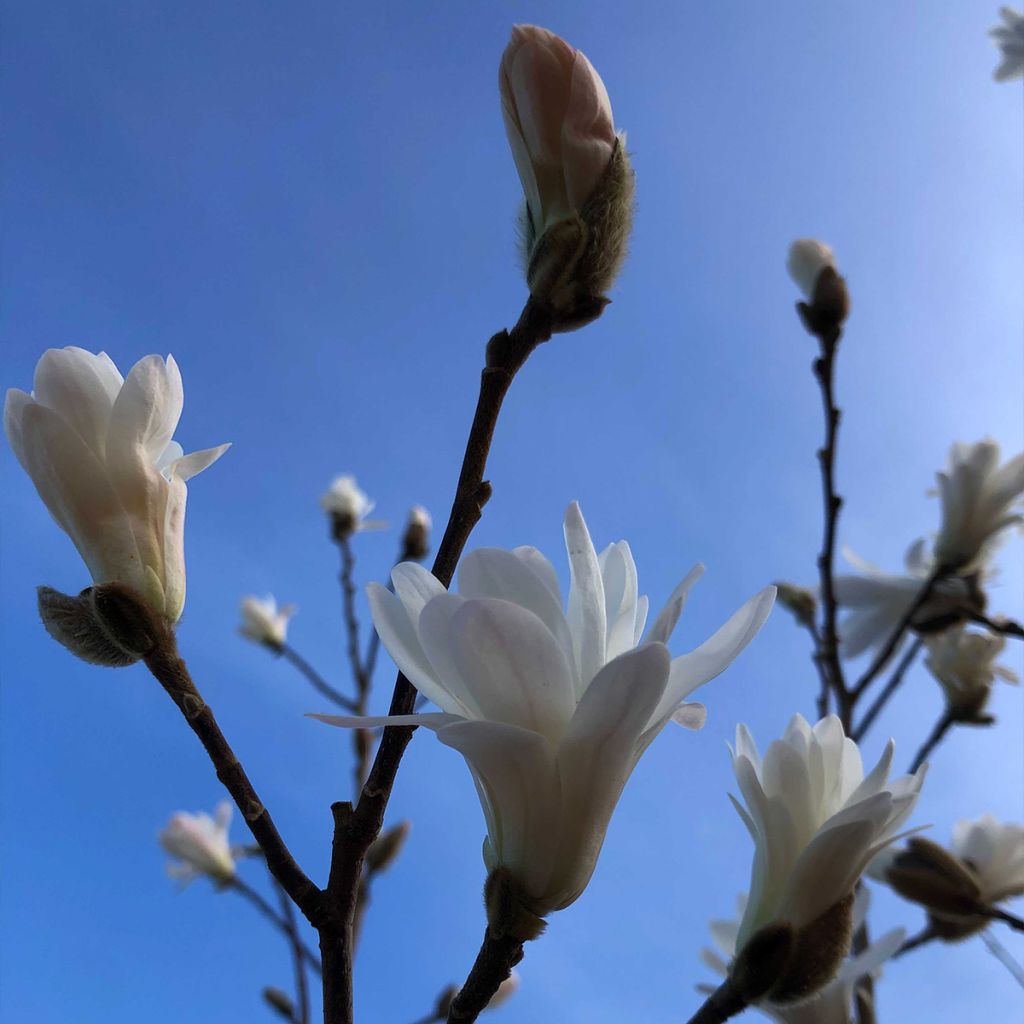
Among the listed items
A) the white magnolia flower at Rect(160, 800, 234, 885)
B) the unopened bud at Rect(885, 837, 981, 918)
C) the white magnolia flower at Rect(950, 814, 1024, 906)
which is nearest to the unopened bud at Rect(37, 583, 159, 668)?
the unopened bud at Rect(885, 837, 981, 918)

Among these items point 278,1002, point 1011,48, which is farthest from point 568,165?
point 1011,48

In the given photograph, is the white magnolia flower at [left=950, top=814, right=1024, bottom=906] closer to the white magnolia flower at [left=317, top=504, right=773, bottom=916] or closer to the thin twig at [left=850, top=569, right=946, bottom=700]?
the thin twig at [left=850, top=569, right=946, bottom=700]

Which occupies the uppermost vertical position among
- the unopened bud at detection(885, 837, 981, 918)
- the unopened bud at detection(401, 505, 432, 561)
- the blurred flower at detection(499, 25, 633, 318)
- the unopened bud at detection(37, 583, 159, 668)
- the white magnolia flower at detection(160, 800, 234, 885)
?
the unopened bud at detection(401, 505, 432, 561)

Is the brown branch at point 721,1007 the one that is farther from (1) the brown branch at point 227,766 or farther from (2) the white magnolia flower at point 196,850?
(2) the white magnolia flower at point 196,850

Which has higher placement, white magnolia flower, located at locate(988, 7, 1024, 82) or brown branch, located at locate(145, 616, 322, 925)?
white magnolia flower, located at locate(988, 7, 1024, 82)

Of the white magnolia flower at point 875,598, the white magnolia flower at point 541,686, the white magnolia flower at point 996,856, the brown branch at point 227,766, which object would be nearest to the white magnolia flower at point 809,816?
the white magnolia flower at point 541,686

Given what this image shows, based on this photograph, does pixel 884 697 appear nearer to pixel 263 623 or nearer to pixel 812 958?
pixel 812 958
